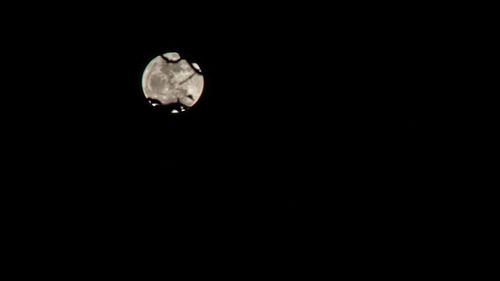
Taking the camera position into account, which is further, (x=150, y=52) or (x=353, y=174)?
(x=353, y=174)

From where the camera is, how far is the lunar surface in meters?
1.96

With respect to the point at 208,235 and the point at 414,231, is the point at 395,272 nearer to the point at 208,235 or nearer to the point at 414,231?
the point at 414,231

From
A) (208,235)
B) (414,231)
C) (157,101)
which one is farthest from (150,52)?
(414,231)

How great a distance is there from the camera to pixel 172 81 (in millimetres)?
1937

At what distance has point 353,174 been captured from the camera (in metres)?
2.19

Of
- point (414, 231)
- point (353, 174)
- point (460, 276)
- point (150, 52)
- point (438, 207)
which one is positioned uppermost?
point (150, 52)

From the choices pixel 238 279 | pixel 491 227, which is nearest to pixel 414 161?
pixel 491 227

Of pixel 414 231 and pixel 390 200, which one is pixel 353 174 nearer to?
pixel 390 200

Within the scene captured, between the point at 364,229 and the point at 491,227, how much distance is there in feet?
2.87

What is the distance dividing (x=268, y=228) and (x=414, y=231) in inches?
41.0

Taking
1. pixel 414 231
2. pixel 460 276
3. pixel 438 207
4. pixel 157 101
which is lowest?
pixel 460 276

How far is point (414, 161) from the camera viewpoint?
6.91ft

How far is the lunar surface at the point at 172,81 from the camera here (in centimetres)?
196

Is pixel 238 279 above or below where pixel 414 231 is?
below
